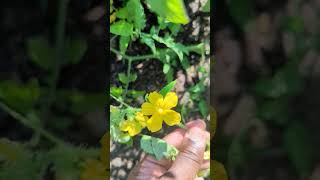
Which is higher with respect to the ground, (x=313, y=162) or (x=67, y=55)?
(x=67, y=55)

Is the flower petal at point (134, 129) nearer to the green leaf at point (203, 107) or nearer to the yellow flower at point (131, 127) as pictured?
the yellow flower at point (131, 127)

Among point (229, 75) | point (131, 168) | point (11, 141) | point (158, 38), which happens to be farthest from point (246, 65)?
point (11, 141)

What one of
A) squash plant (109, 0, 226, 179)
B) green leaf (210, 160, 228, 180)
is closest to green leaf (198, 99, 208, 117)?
squash plant (109, 0, 226, 179)

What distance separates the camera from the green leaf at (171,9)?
150 cm

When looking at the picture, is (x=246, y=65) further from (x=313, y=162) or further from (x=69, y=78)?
(x=69, y=78)

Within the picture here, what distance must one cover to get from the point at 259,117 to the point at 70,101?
1.25 ft

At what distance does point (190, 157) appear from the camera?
1.63 metres

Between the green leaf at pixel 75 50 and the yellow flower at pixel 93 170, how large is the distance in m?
0.21

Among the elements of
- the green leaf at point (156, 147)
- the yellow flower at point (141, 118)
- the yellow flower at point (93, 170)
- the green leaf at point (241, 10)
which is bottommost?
the yellow flower at point (93, 170)

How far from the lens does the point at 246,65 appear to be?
1.61 metres

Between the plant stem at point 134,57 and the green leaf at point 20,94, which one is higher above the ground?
the plant stem at point 134,57

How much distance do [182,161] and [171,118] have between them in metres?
0.09

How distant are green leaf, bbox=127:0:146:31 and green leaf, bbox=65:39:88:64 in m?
0.11

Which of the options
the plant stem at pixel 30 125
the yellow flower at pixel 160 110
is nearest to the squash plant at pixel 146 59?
the yellow flower at pixel 160 110
